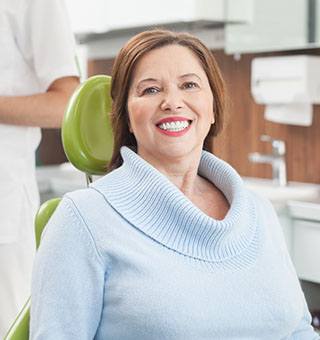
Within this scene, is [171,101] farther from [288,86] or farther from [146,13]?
[146,13]

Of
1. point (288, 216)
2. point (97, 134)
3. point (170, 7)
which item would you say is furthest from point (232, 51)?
point (97, 134)

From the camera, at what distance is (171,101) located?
130 centimetres

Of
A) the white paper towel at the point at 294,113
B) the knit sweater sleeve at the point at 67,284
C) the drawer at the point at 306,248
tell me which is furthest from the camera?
the white paper towel at the point at 294,113

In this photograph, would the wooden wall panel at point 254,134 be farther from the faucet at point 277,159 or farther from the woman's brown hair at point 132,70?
the woman's brown hair at point 132,70

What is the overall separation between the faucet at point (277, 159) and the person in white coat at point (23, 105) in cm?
152

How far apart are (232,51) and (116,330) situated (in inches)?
80.7

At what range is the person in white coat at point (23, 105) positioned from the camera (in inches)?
66.5

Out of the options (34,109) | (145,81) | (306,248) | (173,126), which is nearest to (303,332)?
(173,126)

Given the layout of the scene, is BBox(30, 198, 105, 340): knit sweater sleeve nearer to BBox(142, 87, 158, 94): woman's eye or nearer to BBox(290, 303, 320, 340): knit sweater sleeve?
BBox(142, 87, 158, 94): woman's eye

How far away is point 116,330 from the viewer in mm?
1158

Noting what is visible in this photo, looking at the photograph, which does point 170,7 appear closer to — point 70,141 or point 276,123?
point 276,123

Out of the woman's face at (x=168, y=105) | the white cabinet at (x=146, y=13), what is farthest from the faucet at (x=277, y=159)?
the woman's face at (x=168, y=105)

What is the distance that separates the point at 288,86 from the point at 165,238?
179 cm

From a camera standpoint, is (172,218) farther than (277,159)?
No
